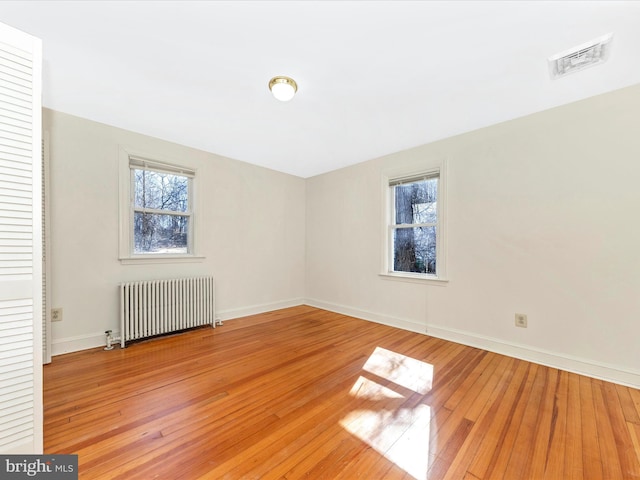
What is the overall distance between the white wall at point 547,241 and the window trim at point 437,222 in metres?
0.08

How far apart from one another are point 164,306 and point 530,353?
405 cm

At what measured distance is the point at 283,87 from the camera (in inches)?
83.0

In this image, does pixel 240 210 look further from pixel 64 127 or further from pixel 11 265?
pixel 11 265

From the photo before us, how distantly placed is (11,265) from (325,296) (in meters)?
3.81

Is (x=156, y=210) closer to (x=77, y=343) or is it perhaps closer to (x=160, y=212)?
(x=160, y=212)

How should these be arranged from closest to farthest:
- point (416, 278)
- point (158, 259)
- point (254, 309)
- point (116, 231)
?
point (116, 231)
point (158, 259)
point (416, 278)
point (254, 309)

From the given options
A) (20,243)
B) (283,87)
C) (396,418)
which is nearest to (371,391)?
(396,418)

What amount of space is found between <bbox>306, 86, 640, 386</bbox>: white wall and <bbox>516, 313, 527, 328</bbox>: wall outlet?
0.14 ft

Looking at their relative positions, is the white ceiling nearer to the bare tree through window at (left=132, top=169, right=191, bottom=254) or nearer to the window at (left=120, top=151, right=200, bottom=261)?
the window at (left=120, top=151, right=200, bottom=261)

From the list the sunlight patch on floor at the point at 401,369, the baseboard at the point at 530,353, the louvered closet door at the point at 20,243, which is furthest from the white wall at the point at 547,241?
the louvered closet door at the point at 20,243

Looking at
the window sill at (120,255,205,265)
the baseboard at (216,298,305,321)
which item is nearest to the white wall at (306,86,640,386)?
the baseboard at (216,298,305,321)

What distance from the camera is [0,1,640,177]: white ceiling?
1.53 meters

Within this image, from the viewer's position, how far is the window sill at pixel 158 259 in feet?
10.0

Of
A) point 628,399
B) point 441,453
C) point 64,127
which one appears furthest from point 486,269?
point 64,127
